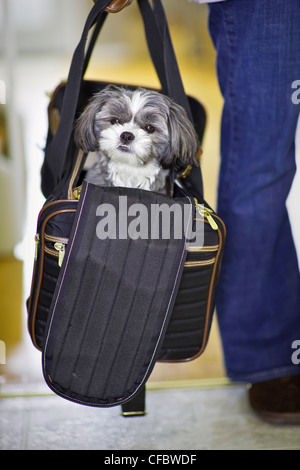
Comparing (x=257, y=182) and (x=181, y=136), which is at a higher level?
(x=181, y=136)

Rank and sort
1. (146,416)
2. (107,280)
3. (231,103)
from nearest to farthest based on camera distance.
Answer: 1. (107,280)
2. (231,103)
3. (146,416)

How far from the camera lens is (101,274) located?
0.98 m

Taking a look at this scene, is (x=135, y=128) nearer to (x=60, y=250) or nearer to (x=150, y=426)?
(x=60, y=250)

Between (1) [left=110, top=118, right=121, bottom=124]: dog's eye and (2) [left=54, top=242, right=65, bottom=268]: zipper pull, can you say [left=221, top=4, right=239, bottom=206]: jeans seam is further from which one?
(2) [left=54, top=242, right=65, bottom=268]: zipper pull

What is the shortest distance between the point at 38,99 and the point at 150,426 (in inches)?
128

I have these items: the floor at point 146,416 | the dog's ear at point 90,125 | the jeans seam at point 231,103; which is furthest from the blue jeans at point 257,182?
the dog's ear at point 90,125

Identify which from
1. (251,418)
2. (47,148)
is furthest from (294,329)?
(47,148)

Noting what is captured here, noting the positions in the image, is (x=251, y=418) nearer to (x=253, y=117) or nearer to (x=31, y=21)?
(x=253, y=117)

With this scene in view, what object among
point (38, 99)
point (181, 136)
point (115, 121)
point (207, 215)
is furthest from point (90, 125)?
point (38, 99)

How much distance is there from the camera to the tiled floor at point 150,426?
1278 mm

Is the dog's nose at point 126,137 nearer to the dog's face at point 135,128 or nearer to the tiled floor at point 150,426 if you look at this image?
the dog's face at point 135,128

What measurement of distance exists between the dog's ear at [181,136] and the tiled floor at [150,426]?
0.66m

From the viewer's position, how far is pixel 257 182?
1300mm
